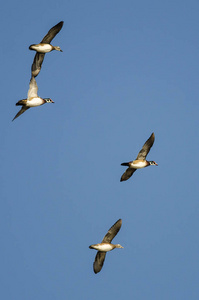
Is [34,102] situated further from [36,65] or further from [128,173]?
[128,173]

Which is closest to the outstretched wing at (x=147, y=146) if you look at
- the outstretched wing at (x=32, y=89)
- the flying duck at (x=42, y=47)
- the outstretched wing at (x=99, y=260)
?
the outstretched wing at (x=99, y=260)

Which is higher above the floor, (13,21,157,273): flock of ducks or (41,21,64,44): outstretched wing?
(41,21,64,44): outstretched wing

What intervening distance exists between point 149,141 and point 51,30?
9.54m

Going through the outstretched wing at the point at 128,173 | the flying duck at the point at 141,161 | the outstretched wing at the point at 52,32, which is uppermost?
the outstretched wing at the point at 52,32

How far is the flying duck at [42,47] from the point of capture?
4560 centimetres

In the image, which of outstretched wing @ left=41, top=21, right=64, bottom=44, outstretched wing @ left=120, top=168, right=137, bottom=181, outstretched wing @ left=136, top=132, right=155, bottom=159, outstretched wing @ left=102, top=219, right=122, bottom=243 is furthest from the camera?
outstretched wing @ left=120, top=168, right=137, bottom=181

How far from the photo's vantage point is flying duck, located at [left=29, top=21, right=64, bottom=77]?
150 feet

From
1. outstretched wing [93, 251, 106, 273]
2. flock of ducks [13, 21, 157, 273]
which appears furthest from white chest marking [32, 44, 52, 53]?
outstretched wing [93, 251, 106, 273]

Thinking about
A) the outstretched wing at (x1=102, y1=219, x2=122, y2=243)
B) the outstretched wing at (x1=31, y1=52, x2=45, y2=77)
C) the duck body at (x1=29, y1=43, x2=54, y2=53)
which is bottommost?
the outstretched wing at (x1=102, y1=219, x2=122, y2=243)

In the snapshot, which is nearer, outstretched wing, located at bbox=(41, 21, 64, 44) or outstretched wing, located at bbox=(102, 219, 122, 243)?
outstretched wing, located at bbox=(41, 21, 64, 44)

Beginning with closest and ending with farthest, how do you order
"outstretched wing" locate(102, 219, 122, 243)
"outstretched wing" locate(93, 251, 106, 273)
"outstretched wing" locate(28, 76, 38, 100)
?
"outstretched wing" locate(102, 219, 122, 243) → "outstretched wing" locate(93, 251, 106, 273) → "outstretched wing" locate(28, 76, 38, 100)

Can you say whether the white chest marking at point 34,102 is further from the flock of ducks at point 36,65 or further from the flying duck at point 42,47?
the flying duck at point 42,47

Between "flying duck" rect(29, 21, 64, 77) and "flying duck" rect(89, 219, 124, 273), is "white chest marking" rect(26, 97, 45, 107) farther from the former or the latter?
"flying duck" rect(89, 219, 124, 273)

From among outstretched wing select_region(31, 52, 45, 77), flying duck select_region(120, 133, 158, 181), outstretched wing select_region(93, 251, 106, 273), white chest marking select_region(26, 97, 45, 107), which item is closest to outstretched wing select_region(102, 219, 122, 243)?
outstretched wing select_region(93, 251, 106, 273)
